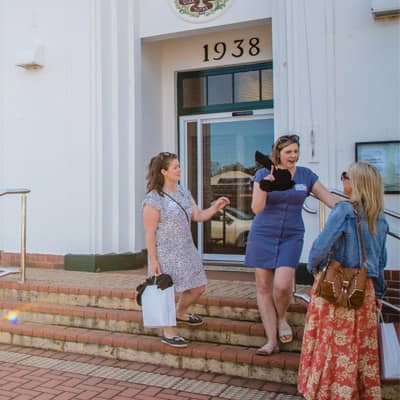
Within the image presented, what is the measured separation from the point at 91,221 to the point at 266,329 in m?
3.75

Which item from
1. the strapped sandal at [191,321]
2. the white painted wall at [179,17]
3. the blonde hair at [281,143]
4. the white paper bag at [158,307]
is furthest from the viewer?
the white painted wall at [179,17]

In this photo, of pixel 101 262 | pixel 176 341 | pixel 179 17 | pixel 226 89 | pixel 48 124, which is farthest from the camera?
pixel 226 89

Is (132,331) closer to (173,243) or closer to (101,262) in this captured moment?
(173,243)

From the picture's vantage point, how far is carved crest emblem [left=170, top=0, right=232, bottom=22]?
673 cm

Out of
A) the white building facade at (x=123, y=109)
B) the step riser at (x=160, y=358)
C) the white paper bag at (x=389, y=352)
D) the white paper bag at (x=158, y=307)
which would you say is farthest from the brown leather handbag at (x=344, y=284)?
the white building facade at (x=123, y=109)

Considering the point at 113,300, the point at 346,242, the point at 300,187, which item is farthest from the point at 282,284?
the point at 113,300

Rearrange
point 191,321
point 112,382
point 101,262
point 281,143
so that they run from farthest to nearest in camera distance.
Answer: point 101,262 < point 191,321 < point 112,382 < point 281,143

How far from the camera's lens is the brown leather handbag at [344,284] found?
2951 mm

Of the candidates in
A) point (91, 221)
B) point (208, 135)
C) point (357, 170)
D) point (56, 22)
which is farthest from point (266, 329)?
point (56, 22)

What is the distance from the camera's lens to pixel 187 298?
14.1 feet

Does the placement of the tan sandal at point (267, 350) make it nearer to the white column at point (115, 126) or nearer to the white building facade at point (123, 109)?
the white building facade at point (123, 109)

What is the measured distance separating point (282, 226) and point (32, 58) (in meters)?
5.09

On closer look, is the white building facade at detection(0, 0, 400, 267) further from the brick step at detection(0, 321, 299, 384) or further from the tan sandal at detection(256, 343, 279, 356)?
the tan sandal at detection(256, 343, 279, 356)

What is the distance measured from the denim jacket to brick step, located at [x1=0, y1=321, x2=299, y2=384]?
1180 mm
